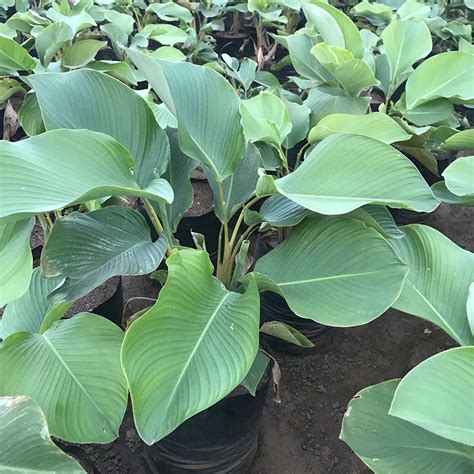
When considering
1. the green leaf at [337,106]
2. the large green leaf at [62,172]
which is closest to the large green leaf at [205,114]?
the large green leaf at [62,172]

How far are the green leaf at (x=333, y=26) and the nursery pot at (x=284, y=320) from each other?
21.9 inches

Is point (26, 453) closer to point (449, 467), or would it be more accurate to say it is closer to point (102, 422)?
point (102, 422)

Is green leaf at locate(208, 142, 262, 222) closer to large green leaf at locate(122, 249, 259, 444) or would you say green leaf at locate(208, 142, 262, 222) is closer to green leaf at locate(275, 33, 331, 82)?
large green leaf at locate(122, 249, 259, 444)

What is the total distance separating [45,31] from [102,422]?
4.06 feet

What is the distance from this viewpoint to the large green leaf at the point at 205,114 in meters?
0.88

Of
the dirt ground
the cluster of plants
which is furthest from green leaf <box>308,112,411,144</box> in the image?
the dirt ground

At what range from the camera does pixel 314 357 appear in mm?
1550

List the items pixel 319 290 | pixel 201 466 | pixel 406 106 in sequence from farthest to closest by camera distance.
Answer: pixel 406 106, pixel 201 466, pixel 319 290

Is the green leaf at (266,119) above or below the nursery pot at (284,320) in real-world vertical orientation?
above

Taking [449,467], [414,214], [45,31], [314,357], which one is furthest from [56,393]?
[414,214]

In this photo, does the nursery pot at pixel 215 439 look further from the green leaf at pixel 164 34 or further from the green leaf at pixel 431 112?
Result: the green leaf at pixel 164 34

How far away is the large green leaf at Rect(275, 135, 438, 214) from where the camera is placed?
76 cm

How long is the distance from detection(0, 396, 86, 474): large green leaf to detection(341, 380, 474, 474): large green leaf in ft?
1.25

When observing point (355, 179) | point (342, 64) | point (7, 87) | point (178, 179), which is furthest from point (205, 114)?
point (7, 87)
